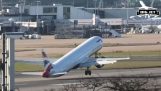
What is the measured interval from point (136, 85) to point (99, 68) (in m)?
36.3

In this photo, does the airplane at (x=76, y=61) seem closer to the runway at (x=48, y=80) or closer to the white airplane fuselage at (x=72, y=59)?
the white airplane fuselage at (x=72, y=59)

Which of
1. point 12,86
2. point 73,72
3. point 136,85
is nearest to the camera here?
point 12,86

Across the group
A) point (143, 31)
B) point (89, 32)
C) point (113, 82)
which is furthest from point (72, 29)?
point (113, 82)

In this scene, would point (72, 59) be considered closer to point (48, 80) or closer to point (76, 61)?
point (76, 61)

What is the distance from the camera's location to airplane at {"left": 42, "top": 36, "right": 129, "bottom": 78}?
41.9 m

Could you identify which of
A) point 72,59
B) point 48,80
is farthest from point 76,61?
point 48,80

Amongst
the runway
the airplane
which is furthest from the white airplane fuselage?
the runway

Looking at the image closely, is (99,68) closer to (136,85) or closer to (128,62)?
(128,62)

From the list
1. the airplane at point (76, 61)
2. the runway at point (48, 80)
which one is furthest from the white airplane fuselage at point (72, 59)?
the runway at point (48, 80)

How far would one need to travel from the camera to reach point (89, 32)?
16725cm

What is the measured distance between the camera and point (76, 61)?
46.8 meters

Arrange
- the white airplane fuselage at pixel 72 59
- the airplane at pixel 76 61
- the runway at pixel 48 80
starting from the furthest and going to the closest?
the airplane at pixel 76 61
the white airplane fuselage at pixel 72 59
the runway at pixel 48 80

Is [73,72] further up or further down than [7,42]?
further down

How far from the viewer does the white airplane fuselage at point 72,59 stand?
41.8 meters
